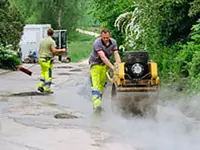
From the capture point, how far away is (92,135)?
941cm

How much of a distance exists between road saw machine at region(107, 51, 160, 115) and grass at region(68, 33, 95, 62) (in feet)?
120

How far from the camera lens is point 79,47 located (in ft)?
194

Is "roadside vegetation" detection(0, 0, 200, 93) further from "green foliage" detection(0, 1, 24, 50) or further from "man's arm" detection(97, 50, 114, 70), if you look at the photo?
"man's arm" detection(97, 50, 114, 70)

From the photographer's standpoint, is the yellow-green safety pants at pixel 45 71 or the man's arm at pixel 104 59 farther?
the yellow-green safety pants at pixel 45 71

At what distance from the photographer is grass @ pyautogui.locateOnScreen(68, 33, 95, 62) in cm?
5203

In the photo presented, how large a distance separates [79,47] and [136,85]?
4857cm

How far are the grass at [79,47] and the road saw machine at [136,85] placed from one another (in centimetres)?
3657

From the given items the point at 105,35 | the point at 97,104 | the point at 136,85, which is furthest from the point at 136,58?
the point at 97,104

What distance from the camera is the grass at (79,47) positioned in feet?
171

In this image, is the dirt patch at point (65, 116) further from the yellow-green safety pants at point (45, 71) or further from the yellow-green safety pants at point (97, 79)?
the yellow-green safety pants at point (45, 71)

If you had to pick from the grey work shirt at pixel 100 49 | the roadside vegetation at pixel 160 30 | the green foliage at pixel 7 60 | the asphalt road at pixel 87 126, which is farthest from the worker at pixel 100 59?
the green foliage at pixel 7 60

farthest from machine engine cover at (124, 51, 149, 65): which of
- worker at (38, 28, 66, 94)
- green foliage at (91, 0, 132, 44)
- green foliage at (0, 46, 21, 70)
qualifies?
green foliage at (0, 46, 21, 70)

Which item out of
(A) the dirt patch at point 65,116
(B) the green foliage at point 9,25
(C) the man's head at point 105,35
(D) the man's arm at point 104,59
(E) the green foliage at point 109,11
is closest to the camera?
(D) the man's arm at point 104,59

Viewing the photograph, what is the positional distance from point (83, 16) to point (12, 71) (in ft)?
108
